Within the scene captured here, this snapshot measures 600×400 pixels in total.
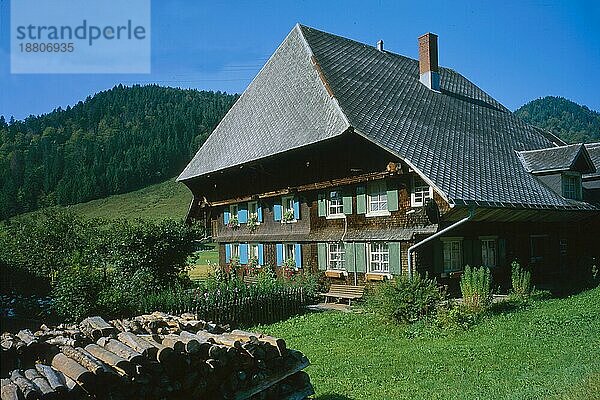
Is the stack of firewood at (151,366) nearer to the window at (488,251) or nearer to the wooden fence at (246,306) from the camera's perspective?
the wooden fence at (246,306)

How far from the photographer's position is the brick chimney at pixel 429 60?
2531cm

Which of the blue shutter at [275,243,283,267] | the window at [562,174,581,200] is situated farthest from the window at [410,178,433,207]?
the blue shutter at [275,243,283,267]

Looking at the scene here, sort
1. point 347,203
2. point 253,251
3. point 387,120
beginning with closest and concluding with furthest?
1. point 387,120
2. point 347,203
3. point 253,251

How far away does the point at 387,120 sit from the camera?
66.3 ft

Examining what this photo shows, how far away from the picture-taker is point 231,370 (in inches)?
255

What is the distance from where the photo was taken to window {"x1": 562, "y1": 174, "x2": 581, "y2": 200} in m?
21.3

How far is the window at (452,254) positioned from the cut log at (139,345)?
13781 mm

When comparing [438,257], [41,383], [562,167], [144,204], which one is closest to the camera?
[41,383]

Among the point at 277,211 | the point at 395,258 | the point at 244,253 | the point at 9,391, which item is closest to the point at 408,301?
the point at 395,258

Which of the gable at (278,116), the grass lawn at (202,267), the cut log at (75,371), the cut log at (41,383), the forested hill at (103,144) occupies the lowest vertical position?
the grass lawn at (202,267)

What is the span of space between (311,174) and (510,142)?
360 inches

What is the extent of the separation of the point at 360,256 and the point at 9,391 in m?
15.3

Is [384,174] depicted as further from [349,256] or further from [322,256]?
[322,256]

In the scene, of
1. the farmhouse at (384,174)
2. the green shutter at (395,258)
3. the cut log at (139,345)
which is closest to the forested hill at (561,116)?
the farmhouse at (384,174)
